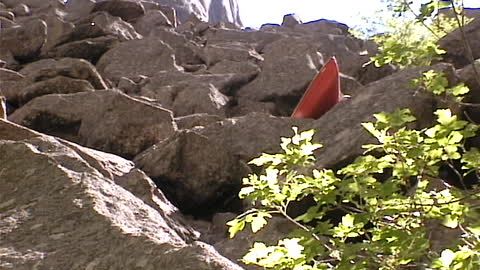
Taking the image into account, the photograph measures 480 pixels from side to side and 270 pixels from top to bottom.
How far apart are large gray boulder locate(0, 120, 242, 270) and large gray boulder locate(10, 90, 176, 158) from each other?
20.8 feet

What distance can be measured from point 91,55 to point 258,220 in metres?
26.7

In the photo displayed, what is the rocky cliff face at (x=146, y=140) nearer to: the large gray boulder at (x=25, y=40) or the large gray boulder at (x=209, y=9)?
the large gray boulder at (x=25, y=40)

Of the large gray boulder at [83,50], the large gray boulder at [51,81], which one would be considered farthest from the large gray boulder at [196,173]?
the large gray boulder at [83,50]

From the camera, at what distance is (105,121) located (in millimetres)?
13008

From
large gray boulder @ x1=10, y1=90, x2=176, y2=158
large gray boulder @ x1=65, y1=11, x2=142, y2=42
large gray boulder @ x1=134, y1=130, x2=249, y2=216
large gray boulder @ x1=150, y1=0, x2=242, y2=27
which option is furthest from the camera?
large gray boulder @ x1=150, y1=0, x2=242, y2=27

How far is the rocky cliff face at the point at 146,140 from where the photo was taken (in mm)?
4664

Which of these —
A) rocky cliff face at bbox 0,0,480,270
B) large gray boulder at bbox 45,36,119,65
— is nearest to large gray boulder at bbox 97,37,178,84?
rocky cliff face at bbox 0,0,480,270

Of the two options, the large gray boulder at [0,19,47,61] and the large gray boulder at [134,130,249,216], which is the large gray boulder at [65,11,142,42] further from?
the large gray boulder at [134,130,249,216]

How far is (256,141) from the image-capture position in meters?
11.1

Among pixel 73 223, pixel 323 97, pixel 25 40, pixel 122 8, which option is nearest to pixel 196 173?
pixel 323 97

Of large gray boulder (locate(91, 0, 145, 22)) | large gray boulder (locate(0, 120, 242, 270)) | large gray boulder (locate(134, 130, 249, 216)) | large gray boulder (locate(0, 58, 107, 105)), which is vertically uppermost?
large gray boulder (locate(0, 120, 242, 270))

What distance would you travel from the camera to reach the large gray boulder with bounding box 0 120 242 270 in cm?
436

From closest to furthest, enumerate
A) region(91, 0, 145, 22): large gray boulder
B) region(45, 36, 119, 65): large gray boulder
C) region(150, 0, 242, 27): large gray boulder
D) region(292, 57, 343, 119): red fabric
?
region(292, 57, 343, 119): red fabric, region(45, 36, 119, 65): large gray boulder, region(91, 0, 145, 22): large gray boulder, region(150, 0, 242, 27): large gray boulder

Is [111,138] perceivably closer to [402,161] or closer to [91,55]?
[402,161]
